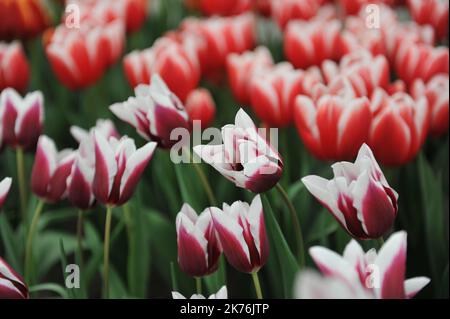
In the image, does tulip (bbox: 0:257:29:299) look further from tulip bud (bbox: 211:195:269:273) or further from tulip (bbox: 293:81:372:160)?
tulip (bbox: 293:81:372:160)

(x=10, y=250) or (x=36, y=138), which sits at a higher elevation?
(x=36, y=138)

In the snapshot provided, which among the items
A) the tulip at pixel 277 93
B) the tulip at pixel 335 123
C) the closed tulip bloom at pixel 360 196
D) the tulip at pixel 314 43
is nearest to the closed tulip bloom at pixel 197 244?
the closed tulip bloom at pixel 360 196

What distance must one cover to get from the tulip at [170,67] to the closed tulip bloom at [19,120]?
230 mm

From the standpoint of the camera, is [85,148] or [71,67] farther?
[71,67]

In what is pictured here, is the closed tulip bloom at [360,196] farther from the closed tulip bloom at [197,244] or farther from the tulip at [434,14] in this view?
the tulip at [434,14]

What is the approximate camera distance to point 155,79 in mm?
735

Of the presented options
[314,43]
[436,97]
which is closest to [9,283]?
[436,97]

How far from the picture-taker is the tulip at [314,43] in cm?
117

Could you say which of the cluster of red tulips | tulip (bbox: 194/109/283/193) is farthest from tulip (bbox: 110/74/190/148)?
tulip (bbox: 194/109/283/193)

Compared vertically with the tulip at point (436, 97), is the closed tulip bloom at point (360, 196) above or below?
below
